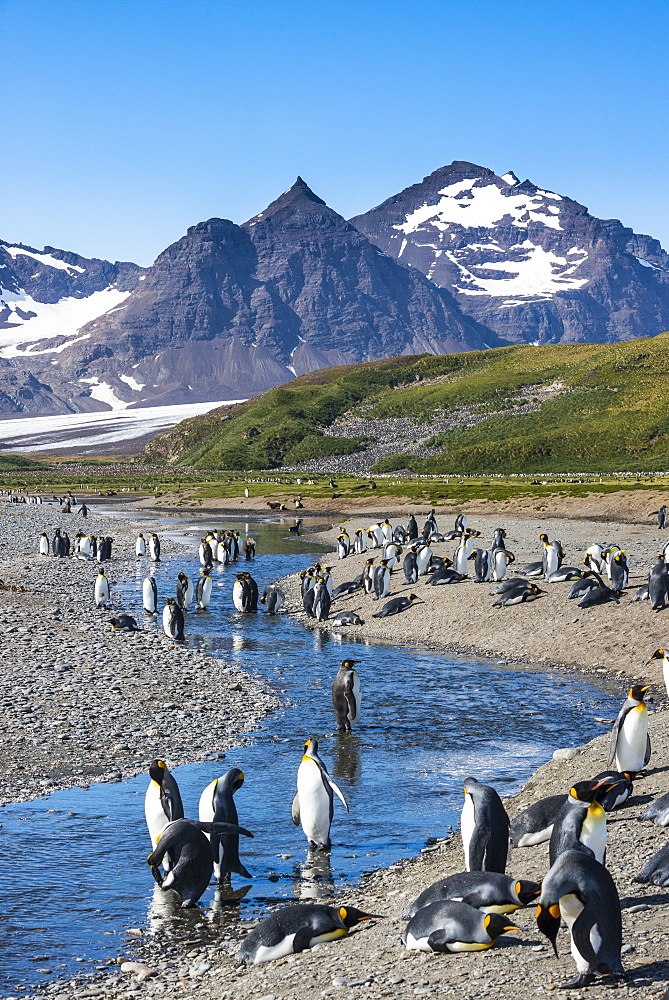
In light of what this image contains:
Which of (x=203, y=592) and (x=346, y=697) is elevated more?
(x=203, y=592)

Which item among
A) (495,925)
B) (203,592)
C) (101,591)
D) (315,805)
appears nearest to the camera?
(495,925)

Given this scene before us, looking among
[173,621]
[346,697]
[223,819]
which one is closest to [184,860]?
[223,819]

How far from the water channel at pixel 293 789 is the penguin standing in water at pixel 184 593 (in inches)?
187

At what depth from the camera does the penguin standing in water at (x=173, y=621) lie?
71.1ft

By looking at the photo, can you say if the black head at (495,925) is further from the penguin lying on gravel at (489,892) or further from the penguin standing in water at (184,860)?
the penguin standing in water at (184,860)

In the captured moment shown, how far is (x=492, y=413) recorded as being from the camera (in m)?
112

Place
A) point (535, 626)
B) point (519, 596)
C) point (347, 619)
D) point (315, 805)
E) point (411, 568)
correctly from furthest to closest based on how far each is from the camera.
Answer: point (411, 568)
point (347, 619)
point (519, 596)
point (535, 626)
point (315, 805)

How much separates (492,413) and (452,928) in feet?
352

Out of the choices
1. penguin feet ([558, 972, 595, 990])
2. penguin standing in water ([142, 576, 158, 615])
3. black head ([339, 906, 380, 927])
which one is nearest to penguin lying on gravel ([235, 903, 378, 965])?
black head ([339, 906, 380, 927])

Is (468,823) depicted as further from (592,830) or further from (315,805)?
(315,805)

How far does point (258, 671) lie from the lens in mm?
19359

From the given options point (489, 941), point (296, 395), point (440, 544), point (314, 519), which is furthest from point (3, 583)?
point (296, 395)

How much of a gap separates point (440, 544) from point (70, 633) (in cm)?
1846

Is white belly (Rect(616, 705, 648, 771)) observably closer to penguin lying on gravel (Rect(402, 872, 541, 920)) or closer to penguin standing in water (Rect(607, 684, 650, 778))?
penguin standing in water (Rect(607, 684, 650, 778))
